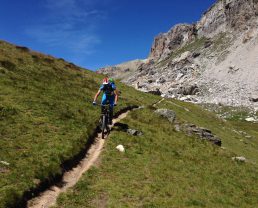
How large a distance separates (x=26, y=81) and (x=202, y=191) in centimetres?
2373

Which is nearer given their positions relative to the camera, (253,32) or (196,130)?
(196,130)

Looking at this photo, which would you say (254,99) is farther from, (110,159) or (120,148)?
(110,159)

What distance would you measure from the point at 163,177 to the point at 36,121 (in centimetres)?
992

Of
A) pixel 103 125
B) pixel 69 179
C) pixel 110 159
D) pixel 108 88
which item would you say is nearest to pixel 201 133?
pixel 103 125

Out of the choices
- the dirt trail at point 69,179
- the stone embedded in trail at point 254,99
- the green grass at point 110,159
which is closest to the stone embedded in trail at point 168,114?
the green grass at point 110,159

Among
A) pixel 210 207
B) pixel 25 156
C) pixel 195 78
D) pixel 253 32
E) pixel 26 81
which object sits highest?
pixel 253 32

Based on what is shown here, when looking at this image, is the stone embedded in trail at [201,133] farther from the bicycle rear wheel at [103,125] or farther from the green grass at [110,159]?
the bicycle rear wheel at [103,125]

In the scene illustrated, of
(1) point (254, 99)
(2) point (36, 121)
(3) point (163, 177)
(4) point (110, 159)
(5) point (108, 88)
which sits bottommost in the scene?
(3) point (163, 177)

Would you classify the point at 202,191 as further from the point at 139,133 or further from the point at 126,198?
the point at 139,133

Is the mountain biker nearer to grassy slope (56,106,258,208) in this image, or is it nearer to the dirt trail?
grassy slope (56,106,258,208)

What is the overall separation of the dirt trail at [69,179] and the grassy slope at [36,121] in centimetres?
68

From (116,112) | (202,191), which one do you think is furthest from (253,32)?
(202,191)

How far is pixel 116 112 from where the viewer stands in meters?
36.7

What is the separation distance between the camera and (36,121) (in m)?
25.2
